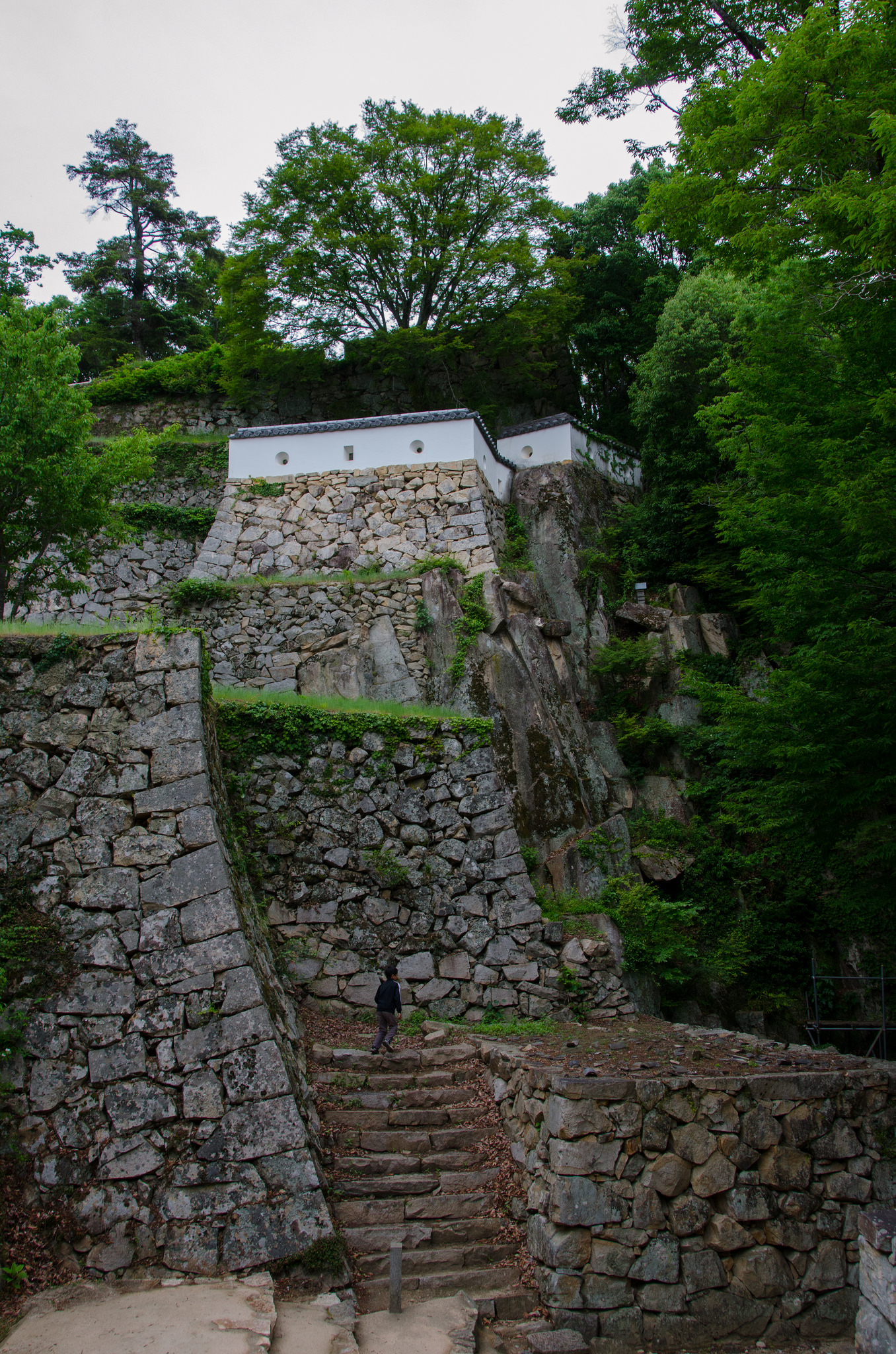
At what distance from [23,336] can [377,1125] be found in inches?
412

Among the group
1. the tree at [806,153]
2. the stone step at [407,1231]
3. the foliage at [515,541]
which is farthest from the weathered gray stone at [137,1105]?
the foliage at [515,541]

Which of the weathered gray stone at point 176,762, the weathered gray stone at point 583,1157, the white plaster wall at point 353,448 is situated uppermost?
the white plaster wall at point 353,448

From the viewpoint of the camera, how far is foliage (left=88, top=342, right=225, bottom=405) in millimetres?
21656

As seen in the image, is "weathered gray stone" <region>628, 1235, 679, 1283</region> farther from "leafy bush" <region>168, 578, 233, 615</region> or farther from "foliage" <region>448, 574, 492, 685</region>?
"leafy bush" <region>168, 578, 233, 615</region>

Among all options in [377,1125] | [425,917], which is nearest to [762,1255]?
[377,1125]

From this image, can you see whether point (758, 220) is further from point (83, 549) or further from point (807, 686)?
point (83, 549)

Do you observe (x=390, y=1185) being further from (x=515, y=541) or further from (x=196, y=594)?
(x=515, y=541)

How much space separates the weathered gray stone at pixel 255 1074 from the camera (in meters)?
6.08

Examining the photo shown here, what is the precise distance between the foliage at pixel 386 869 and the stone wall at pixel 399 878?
0.05 ft

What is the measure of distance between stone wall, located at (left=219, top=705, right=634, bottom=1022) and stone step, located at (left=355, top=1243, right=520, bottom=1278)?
261 centimetres

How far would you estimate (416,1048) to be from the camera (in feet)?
25.8

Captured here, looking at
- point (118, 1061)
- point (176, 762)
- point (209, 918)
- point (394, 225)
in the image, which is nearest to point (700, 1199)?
point (209, 918)

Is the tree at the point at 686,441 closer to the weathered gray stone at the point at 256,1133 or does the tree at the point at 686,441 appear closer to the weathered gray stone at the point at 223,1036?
the weathered gray stone at the point at 223,1036

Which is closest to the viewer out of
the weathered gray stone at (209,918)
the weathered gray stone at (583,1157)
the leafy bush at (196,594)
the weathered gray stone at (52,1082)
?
the weathered gray stone at (52,1082)
